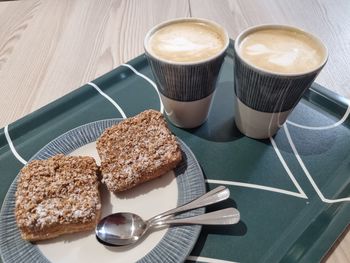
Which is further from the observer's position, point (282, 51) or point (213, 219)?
point (282, 51)

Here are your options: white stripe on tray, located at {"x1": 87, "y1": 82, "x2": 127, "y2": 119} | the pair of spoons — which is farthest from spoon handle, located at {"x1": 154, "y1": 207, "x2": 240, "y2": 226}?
white stripe on tray, located at {"x1": 87, "y1": 82, "x2": 127, "y2": 119}

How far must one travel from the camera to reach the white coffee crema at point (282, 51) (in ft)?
2.20

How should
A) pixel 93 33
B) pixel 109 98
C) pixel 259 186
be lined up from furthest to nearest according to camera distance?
pixel 93 33 → pixel 109 98 → pixel 259 186

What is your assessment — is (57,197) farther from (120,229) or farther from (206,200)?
(206,200)

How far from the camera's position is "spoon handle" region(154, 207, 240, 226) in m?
0.58

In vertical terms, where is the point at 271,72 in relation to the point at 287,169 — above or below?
above

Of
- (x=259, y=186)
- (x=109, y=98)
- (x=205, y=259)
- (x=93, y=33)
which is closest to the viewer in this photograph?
(x=205, y=259)

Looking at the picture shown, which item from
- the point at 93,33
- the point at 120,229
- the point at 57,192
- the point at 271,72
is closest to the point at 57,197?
the point at 57,192

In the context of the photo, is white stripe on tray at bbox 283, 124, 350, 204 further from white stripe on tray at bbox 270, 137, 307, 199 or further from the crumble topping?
the crumble topping

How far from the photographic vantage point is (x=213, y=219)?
59 centimetres

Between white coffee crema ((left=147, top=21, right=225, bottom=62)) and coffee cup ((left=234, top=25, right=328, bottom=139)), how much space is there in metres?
0.07

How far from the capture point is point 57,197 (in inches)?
23.5

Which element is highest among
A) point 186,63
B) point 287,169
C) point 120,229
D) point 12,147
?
point 186,63

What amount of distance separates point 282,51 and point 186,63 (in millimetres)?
220
